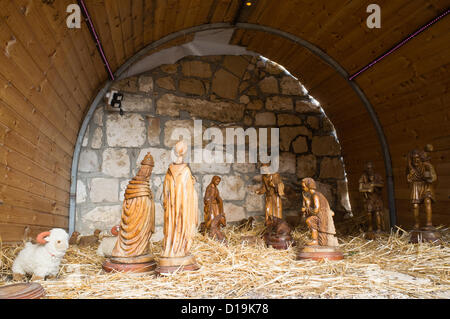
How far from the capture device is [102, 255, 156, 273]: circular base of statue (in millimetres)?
2447

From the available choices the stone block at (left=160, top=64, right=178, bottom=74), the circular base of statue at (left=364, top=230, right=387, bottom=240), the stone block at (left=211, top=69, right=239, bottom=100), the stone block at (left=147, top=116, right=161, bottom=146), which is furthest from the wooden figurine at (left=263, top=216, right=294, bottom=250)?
the stone block at (left=160, top=64, right=178, bottom=74)

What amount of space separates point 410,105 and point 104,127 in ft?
12.2

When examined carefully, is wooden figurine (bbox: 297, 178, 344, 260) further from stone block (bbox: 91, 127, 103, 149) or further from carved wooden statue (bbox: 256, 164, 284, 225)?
stone block (bbox: 91, 127, 103, 149)

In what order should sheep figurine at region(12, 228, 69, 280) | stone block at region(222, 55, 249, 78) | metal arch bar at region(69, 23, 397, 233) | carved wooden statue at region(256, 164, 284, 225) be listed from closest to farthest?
sheep figurine at region(12, 228, 69, 280) < carved wooden statue at region(256, 164, 284, 225) < metal arch bar at region(69, 23, 397, 233) < stone block at region(222, 55, 249, 78)

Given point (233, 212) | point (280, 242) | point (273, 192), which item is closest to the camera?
point (280, 242)

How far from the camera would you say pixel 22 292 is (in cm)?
176

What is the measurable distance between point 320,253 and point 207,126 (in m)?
2.62

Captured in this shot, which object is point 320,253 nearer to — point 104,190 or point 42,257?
point 42,257

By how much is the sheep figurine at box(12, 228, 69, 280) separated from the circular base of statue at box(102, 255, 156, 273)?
35 cm

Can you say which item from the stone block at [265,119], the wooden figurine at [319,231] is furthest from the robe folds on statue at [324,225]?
the stone block at [265,119]

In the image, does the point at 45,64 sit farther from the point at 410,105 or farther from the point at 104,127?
the point at 410,105

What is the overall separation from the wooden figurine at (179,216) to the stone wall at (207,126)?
1814 millimetres

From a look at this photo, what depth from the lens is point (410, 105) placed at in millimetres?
3982

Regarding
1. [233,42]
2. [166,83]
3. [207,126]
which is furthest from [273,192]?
[233,42]
